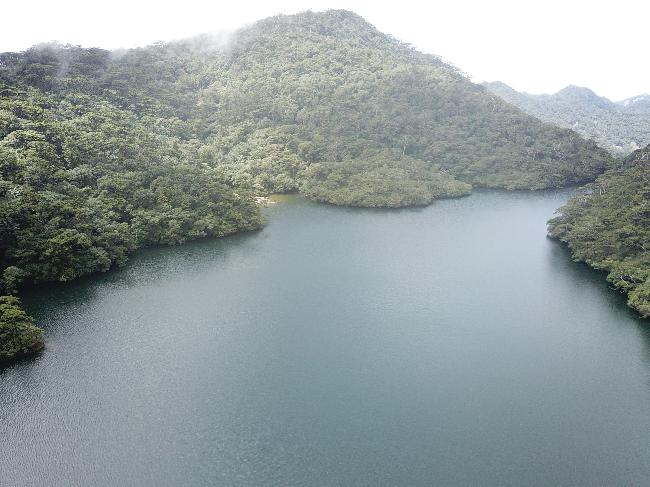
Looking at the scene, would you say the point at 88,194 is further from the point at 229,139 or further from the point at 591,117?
the point at 591,117

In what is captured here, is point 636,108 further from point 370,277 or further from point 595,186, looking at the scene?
point 370,277

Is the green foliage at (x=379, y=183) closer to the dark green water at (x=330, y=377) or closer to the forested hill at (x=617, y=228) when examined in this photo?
the forested hill at (x=617, y=228)

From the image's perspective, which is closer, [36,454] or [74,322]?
[36,454]

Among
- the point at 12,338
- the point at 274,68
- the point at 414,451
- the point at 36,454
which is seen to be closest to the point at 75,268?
the point at 12,338

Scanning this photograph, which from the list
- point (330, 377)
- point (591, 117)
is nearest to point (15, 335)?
point (330, 377)

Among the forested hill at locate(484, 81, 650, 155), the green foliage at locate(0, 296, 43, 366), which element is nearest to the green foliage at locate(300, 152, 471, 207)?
the green foliage at locate(0, 296, 43, 366)

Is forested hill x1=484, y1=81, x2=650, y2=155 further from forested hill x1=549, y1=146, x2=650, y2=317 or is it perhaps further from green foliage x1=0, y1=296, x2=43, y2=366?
green foliage x1=0, y1=296, x2=43, y2=366
